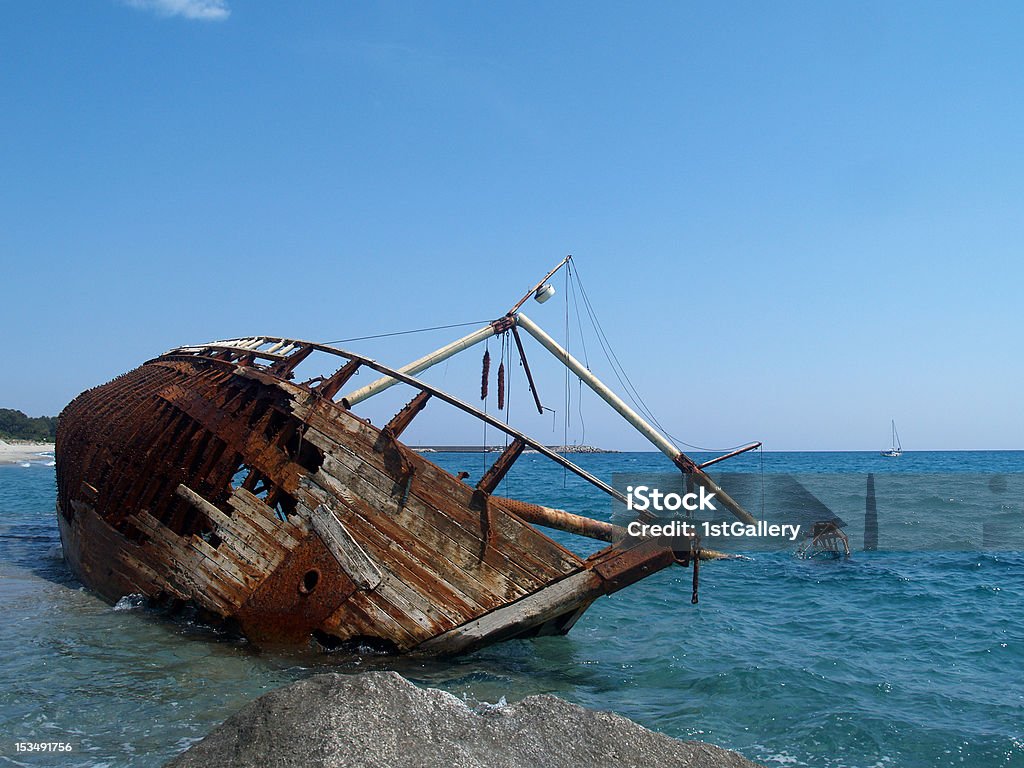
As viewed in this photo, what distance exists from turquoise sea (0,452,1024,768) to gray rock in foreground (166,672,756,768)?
1938mm

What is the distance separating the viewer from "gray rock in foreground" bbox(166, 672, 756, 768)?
4309mm

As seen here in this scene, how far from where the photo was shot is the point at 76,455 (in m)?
13.3

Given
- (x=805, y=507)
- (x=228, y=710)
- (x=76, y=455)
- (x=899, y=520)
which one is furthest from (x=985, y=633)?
(x=805, y=507)

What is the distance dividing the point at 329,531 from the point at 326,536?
0.06 m

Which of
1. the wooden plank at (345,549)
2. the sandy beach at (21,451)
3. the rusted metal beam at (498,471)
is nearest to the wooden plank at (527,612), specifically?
the wooden plank at (345,549)

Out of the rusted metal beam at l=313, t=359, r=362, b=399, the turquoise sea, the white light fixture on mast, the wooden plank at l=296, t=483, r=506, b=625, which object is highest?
the white light fixture on mast

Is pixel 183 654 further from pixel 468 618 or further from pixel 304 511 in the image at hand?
pixel 468 618

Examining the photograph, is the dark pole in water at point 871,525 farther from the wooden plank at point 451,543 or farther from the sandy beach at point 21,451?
the sandy beach at point 21,451

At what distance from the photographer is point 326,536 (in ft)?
29.1

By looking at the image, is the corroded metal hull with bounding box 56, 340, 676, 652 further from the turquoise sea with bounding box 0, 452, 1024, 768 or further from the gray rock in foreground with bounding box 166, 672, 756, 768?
the gray rock in foreground with bounding box 166, 672, 756, 768

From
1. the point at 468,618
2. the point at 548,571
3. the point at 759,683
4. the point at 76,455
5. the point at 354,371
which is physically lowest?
the point at 759,683

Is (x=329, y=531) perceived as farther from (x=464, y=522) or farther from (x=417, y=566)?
(x=464, y=522)

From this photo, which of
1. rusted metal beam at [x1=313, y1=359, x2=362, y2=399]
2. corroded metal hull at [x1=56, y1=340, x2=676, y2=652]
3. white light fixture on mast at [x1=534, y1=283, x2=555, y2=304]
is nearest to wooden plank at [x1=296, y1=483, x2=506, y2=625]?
corroded metal hull at [x1=56, y1=340, x2=676, y2=652]

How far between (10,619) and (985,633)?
46.6ft
